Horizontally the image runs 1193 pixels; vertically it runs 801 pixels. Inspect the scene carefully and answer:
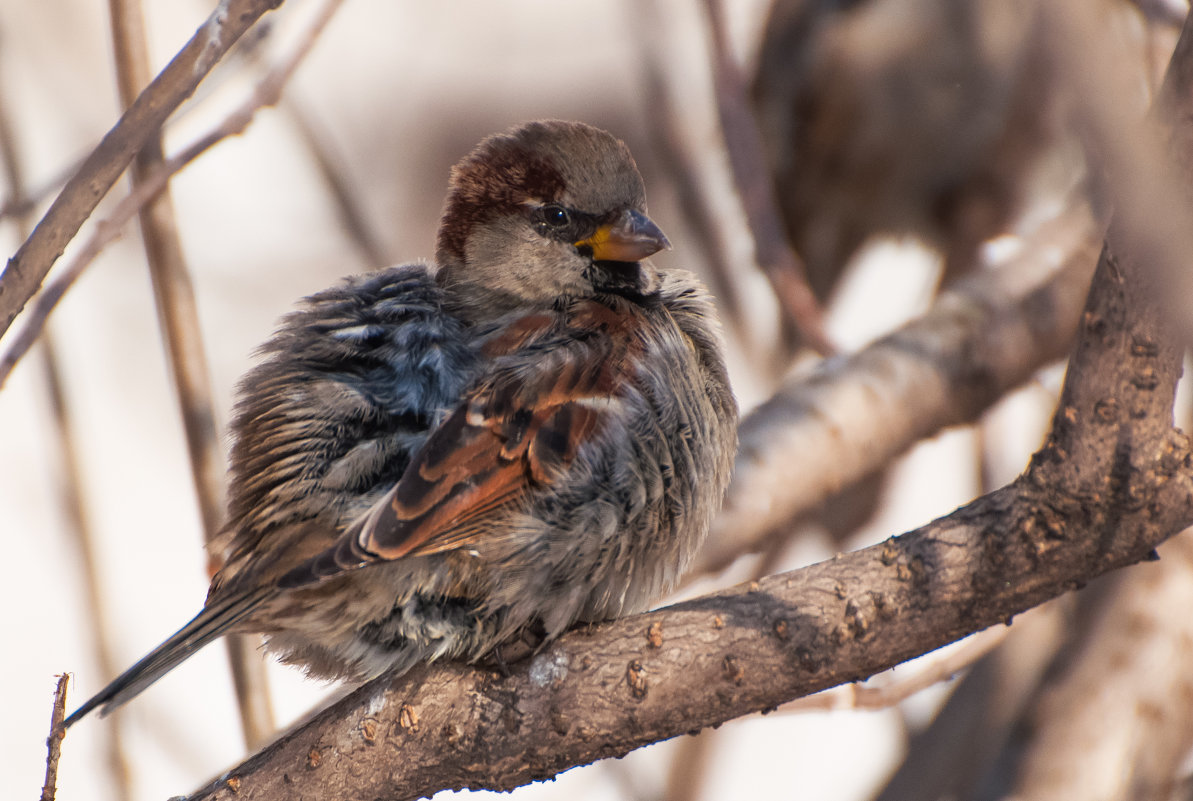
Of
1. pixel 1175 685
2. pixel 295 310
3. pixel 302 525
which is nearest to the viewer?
pixel 302 525

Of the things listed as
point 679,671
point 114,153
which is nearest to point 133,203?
point 114,153

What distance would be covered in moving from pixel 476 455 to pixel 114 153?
65 centimetres

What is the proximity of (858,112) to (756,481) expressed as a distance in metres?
1.81

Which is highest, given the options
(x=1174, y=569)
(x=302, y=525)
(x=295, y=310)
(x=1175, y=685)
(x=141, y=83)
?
(x=141, y=83)

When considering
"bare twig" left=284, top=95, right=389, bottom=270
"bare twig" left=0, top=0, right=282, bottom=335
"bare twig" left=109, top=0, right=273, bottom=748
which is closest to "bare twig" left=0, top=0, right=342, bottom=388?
"bare twig" left=0, top=0, right=282, bottom=335

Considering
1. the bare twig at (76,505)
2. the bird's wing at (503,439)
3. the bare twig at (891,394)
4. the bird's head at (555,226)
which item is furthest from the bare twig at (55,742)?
the bare twig at (891,394)

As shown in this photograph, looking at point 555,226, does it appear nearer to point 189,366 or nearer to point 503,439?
point 503,439

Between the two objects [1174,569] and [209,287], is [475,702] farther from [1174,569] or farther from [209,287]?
[209,287]

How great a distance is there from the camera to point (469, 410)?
178cm

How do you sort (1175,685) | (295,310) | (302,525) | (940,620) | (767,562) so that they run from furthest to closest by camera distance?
1. (767,562)
2. (1175,685)
3. (295,310)
4. (302,525)
5. (940,620)

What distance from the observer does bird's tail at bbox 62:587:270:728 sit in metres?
1.59

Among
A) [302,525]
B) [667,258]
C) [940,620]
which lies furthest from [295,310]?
[667,258]

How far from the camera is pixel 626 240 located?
2.18 m

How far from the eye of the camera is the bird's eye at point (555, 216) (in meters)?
2.25
